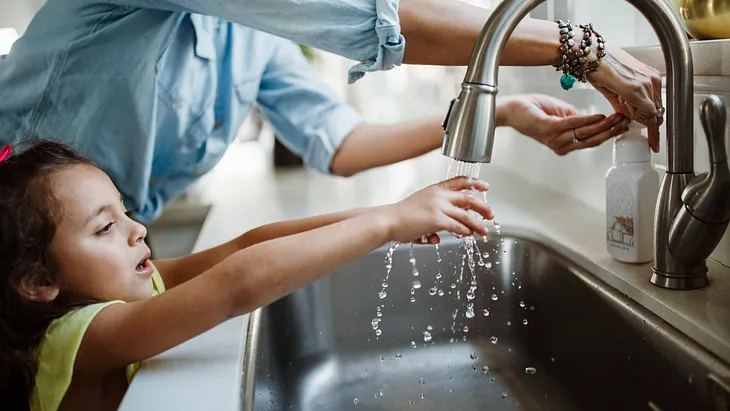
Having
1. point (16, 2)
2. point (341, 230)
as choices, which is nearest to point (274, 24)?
point (341, 230)

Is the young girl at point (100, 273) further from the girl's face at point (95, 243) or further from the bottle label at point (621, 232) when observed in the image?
the bottle label at point (621, 232)

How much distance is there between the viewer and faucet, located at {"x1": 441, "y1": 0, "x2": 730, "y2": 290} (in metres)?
0.59

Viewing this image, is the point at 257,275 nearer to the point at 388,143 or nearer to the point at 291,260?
the point at 291,260

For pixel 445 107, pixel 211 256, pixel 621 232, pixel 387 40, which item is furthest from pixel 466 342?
pixel 445 107

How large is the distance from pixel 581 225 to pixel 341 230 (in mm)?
510

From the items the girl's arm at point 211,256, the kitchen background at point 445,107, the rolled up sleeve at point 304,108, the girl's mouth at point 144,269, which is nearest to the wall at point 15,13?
the kitchen background at point 445,107

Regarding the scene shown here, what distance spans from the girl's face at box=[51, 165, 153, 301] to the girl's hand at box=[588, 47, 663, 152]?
554 millimetres

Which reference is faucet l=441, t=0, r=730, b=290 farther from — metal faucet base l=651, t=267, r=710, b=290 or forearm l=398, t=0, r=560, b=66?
forearm l=398, t=0, r=560, b=66

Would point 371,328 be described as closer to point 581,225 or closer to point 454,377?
point 454,377

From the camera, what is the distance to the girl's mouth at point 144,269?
0.83 metres

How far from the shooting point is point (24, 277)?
764 millimetres

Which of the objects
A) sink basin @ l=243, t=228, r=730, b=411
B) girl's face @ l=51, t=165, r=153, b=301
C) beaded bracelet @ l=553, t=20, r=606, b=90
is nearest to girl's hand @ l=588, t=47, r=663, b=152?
beaded bracelet @ l=553, t=20, r=606, b=90

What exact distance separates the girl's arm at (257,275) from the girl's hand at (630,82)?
18 cm

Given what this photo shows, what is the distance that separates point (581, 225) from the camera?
1077mm
